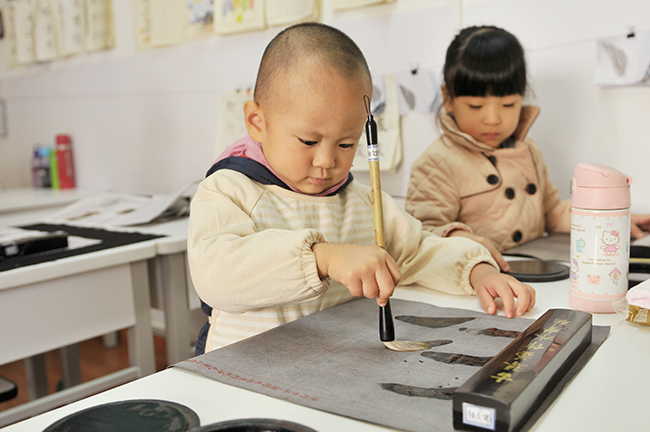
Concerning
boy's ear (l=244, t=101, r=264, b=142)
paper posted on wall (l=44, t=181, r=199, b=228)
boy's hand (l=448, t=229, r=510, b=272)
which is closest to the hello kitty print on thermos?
boy's hand (l=448, t=229, r=510, b=272)

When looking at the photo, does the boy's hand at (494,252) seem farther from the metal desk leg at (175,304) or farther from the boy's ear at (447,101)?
the metal desk leg at (175,304)

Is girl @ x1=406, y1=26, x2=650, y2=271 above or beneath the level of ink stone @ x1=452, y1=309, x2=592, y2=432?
above

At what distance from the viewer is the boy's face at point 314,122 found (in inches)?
28.6

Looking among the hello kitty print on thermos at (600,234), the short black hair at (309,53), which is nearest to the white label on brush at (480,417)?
the hello kitty print on thermos at (600,234)

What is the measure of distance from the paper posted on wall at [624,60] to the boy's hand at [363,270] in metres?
0.88

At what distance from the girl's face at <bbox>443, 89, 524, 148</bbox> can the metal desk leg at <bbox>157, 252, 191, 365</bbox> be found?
2.38 ft

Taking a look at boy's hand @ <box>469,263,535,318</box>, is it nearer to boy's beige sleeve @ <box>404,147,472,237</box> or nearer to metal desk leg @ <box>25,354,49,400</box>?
boy's beige sleeve @ <box>404,147,472,237</box>

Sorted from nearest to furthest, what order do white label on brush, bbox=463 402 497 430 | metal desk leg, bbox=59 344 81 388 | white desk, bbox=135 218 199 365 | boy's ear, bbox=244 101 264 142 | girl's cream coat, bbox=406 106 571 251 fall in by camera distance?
white label on brush, bbox=463 402 497 430, boy's ear, bbox=244 101 264 142, girl's cream coat, bbox=406 106 571 251, white desk, bbox=135 218 199 365, metal desk leg, bbox=59 344 81 388

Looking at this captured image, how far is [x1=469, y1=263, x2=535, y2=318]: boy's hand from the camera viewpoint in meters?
0.70

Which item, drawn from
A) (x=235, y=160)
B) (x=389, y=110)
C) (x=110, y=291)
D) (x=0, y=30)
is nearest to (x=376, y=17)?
(x=389, y=110)

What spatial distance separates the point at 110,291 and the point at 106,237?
0.60 feet

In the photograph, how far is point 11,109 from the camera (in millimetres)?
2723

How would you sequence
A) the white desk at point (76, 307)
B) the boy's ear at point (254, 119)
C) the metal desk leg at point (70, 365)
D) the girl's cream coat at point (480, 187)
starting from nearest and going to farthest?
the boy's ear at point (254, 119)
the white desk at point (76, 307)
the girl's cream coat at point (480, 187)
the metal desk leg at point (70, 365)

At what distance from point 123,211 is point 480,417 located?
1.42 m
